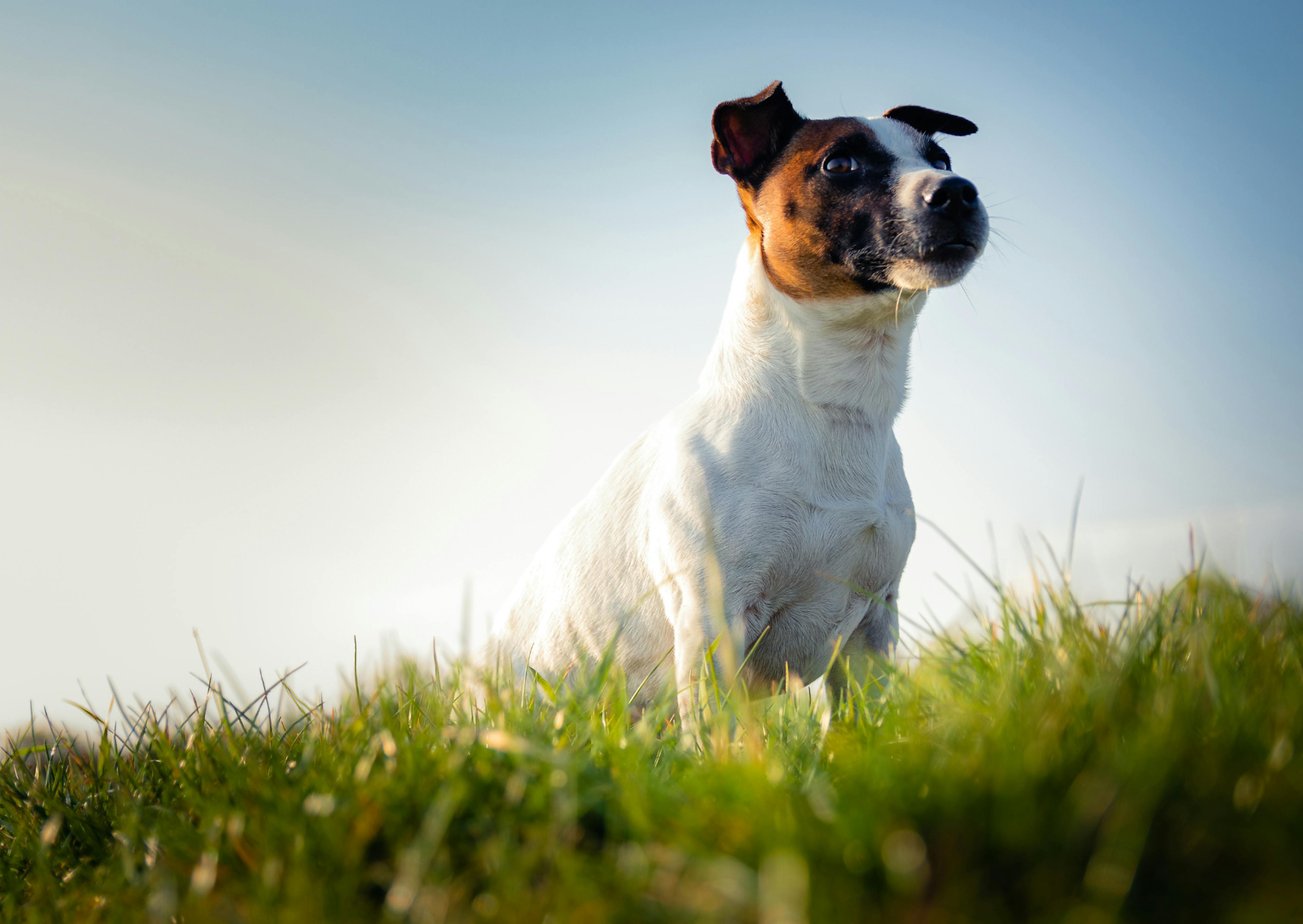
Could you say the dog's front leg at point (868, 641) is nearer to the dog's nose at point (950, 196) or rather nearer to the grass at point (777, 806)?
the grass at point (777, 806)

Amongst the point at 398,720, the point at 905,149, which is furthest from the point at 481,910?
the point at 905,149

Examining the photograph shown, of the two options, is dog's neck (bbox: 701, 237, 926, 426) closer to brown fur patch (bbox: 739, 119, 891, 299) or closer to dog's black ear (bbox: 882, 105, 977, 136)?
brown fur patch (bbox: 739, 119, 891, 299)

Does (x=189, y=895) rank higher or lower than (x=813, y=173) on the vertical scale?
lower

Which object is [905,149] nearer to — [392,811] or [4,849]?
→ [392,811]

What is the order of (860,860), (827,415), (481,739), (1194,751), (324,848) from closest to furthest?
(860,860), (1194,751), (324,848), (481,739), (827,415)

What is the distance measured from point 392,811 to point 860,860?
2.67 ft

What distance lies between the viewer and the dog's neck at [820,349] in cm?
320

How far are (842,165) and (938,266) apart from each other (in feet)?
2.07

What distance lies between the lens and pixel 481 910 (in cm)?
115

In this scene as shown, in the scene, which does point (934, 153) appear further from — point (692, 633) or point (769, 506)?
point (692, 633)

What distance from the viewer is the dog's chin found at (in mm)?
3012

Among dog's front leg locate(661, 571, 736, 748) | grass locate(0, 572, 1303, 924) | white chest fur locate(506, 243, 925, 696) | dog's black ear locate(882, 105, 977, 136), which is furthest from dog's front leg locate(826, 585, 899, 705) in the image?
dog's black ear locate(882, 105, 977, 136)

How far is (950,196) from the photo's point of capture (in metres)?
2.96

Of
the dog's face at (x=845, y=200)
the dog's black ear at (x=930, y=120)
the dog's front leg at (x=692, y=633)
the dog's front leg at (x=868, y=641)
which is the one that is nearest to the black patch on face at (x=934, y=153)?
the dog's face at (x=845, y=200)
